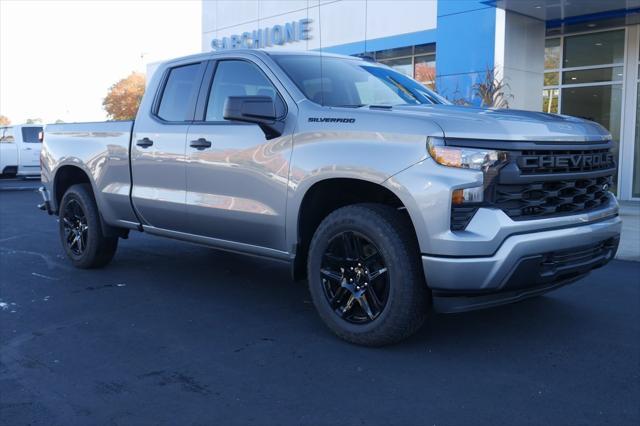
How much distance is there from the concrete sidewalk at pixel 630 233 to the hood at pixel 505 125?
391 cm

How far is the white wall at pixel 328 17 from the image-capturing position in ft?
54.6

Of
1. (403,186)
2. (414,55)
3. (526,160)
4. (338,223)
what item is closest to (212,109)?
(338,223)

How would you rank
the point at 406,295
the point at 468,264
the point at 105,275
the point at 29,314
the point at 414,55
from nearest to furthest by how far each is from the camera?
the point at 468,264, the point at 406,295, the point at 29,314, the point at 105,275, the point at 414,55

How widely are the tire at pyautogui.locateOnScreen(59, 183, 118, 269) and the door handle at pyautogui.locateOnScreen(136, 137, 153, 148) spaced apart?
1.11m

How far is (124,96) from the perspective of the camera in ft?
176

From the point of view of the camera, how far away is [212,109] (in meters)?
5.38

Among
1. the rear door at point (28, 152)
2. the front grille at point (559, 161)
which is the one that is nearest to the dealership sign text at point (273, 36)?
the rear door at point (28, 152)

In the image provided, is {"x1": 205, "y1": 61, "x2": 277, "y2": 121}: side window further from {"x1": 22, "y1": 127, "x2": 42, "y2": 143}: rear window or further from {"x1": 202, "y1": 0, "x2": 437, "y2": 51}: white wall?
{"x1": 22, "y1": 127, "x2": 42, "y2": 143}: rear window

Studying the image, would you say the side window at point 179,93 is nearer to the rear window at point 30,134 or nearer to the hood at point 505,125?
the hood at point 505,125

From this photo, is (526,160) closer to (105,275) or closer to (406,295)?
(406,295)

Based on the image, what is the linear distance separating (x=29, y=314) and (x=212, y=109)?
214cm

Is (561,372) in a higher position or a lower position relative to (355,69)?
lower

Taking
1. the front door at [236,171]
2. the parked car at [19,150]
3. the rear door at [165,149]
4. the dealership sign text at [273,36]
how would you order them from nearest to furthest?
the front door at [236,171] → the rear door at [165,149] → the dealership sign text at [273,36] → the parked car at [19,150]

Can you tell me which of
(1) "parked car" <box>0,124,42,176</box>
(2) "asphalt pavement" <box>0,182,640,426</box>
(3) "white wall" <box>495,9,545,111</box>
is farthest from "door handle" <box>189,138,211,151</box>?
(1) "parked car" <box>0,124,42,176</box>
